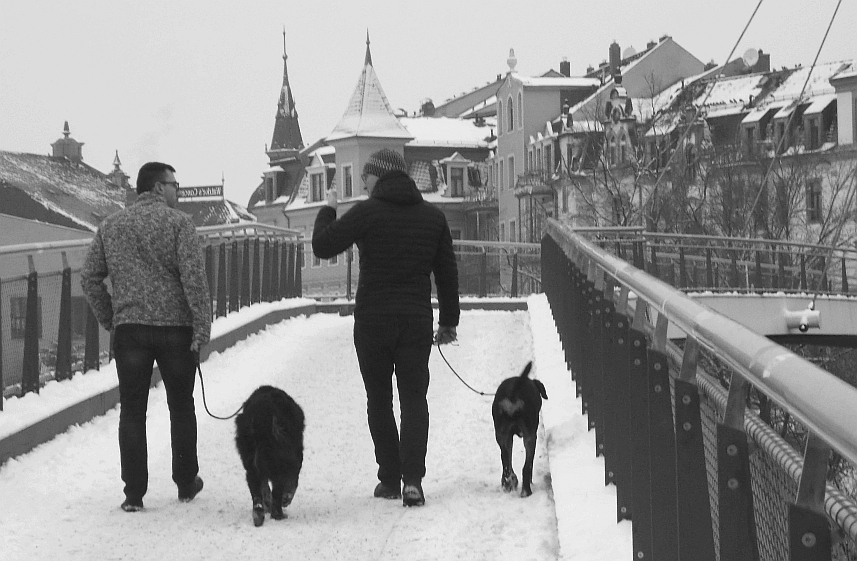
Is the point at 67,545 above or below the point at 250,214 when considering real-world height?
below

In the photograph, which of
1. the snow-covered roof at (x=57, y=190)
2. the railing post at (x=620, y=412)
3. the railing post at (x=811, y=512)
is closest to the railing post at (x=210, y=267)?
the railing post at (x=620, y=412)

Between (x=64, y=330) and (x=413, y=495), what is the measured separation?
4.84m

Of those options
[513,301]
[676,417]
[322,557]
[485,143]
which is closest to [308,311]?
[513,301]

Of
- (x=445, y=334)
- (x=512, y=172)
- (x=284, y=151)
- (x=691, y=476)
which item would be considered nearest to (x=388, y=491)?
(x=445, y=334)

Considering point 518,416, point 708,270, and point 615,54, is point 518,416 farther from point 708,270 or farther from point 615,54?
point 615,54

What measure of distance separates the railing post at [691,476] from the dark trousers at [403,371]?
440 cm

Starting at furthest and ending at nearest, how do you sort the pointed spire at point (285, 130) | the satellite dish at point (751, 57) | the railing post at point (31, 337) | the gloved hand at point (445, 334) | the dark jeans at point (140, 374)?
the pointed spire at point (285, 130) < the satellite dish at point (751, 57) < the railing post at point (31, 337) < the gloved hand at point (445, 334) < the dark jeans at point (140, 374)

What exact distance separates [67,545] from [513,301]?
18239mm

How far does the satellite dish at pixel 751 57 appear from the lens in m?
71.9

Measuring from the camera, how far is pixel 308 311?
76.1ft

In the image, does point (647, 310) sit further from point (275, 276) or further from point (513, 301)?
point (513, 301)

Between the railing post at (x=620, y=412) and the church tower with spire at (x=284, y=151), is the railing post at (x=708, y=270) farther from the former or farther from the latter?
the church tower with spire at (x=284, y=151)

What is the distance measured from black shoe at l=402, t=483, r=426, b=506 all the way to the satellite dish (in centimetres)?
6594

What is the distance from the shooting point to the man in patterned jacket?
8273 millimetres
